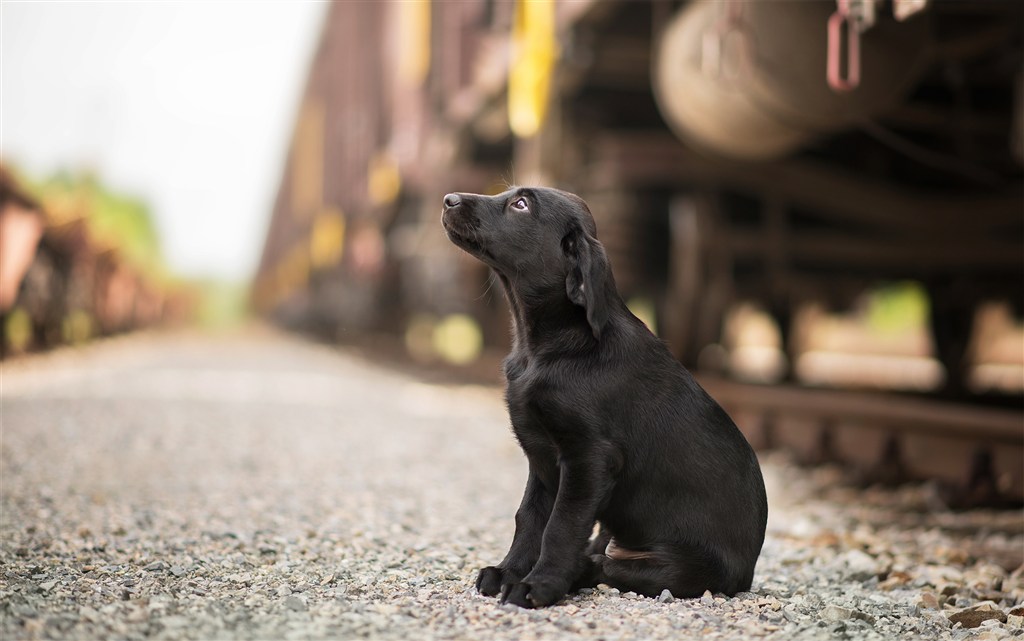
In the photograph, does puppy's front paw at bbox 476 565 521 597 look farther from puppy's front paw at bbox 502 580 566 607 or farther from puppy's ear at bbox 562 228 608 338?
puppy's ear at bbox 562 228 608 338

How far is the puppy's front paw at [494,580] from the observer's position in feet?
7.56

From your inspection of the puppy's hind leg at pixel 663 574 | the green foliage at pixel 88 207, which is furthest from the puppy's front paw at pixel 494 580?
the green foliage at pixel 88 207

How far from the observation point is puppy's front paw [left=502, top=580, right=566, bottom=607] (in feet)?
7.13

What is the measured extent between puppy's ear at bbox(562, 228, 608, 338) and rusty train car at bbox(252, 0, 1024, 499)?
141 centimetres

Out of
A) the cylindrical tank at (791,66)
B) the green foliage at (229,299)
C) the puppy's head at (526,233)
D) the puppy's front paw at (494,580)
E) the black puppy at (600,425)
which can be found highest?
the cylindrical tank at (791,66)

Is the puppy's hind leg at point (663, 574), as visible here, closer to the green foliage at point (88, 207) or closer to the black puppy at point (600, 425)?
the black puppy at point (600, 425)

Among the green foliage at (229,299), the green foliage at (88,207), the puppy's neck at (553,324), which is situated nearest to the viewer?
the puppy's neck at (553,324)

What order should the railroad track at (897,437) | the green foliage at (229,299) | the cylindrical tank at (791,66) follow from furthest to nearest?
1. the green foliage at (229,299)
2. the cylindrical tank at (791,66)
3. the railroad track at (897,437)

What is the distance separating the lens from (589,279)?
2193 millimetres

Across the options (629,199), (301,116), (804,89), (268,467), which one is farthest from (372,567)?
(301,116)

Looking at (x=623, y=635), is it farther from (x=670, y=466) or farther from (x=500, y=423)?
(x=500, y=423)

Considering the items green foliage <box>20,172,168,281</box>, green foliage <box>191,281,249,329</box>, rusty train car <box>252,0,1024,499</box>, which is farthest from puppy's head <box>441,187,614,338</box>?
green foliage <box>191,281,249,329</box>

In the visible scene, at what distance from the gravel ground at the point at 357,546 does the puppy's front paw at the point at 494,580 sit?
31mm

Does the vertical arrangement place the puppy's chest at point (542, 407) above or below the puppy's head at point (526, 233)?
below
